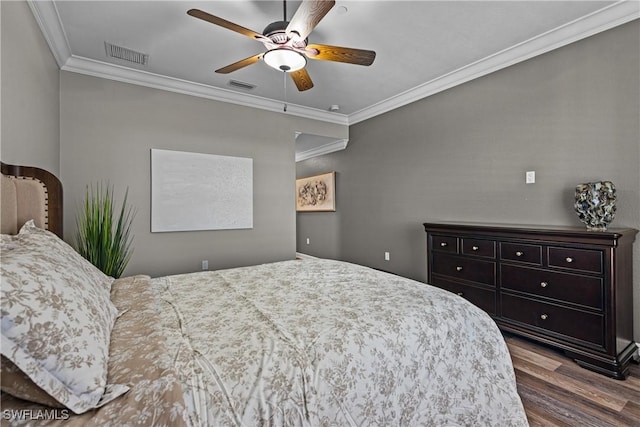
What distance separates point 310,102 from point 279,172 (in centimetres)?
103

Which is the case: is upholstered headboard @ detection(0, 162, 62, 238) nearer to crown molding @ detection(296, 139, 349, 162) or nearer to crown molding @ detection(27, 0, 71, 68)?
crown molding @ detection(27, 0, 71, 68)

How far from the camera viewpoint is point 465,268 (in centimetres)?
287

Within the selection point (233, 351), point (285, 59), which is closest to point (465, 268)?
point (285, 59)

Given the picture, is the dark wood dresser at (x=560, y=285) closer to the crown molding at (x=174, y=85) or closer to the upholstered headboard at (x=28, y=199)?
the crown molding at (x=174, y=85)

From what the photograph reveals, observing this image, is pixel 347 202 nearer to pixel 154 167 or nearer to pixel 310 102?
pixel 310 102

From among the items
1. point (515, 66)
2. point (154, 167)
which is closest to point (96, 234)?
point (154, 167)

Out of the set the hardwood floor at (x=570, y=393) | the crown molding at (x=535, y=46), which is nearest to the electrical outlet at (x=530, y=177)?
the crown molding at (x=535, y=46)

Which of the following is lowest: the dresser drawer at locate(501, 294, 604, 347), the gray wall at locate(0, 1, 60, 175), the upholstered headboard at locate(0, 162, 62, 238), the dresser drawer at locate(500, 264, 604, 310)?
the dresser drawer at locate(501, 294, 604, 347)

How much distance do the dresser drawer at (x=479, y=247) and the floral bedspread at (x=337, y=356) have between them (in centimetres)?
133

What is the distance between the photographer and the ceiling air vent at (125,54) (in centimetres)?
276

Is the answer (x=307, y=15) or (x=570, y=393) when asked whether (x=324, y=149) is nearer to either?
(x=307, y=15)

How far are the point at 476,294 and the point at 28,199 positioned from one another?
327cm

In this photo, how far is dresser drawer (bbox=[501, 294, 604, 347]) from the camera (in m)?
2.11

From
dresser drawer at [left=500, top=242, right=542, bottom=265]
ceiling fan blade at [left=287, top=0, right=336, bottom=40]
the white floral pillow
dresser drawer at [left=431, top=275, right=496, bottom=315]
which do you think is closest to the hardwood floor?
dresser drawer at [left=431, top=275, right=496, bottom=315]
